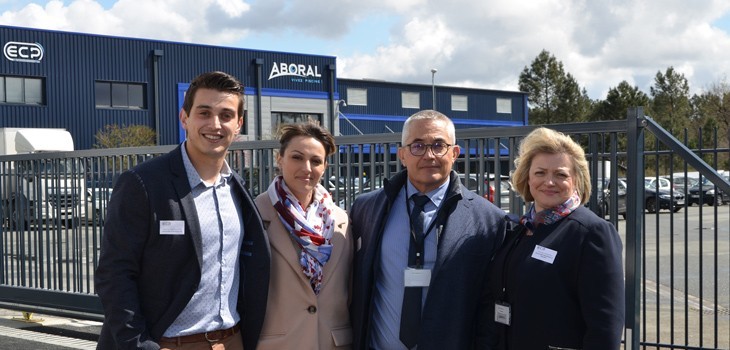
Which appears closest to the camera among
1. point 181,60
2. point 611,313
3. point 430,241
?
point 611,313

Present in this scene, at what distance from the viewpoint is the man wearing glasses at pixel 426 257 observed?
354 centimetres

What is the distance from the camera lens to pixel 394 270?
3.65m

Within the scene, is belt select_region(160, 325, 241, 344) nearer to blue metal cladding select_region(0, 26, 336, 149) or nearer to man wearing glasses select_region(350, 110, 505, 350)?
man wearing glasses select_region(350, 110, 505, 350)

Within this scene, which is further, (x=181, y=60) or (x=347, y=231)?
(x=181, y=60)

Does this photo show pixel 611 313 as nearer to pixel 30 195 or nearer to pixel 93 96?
pixel 30 195

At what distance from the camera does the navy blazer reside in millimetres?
3160

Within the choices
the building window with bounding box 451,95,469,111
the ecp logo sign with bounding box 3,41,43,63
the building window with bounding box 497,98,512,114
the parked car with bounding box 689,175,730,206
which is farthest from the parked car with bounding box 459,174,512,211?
the building window with bounding box 497,98,512,114

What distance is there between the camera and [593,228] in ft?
10.7

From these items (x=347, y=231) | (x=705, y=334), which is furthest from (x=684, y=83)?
(x=347, y=231)

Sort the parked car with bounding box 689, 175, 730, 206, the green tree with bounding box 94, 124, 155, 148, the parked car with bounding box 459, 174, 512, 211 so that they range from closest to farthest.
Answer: the parked car with bounding box 689, 175, 730, 206 < the parked car with bounding box 459, 174, 512, 211 < the green tree with bounding box 94, 124, 155, 148

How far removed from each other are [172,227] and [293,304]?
2.34 ft

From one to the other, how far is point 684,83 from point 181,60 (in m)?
53.1

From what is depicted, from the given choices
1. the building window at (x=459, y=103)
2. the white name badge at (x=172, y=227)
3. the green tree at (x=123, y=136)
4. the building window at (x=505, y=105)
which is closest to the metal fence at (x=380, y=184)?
the white name badge at (x=172, y=227)

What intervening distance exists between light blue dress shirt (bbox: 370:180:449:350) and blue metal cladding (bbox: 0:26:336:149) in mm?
35706
